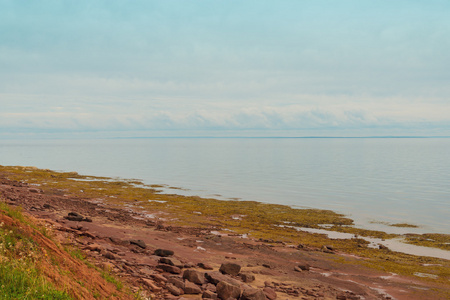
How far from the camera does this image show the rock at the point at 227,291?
11172 millimetres

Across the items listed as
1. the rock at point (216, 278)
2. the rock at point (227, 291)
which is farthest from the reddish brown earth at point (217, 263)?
the rock at point (227, 291)

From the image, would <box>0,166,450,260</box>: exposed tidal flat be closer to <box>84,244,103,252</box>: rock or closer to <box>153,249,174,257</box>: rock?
<box>153,249,174,257</box>: rock

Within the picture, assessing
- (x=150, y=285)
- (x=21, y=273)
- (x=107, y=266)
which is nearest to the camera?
(x=21, y=273)

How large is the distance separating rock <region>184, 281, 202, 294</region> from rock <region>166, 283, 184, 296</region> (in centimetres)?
16

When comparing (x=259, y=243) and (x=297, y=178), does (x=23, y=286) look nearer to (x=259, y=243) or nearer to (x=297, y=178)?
(x=259, y=243)

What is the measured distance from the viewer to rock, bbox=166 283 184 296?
1093cm

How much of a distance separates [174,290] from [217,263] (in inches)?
232

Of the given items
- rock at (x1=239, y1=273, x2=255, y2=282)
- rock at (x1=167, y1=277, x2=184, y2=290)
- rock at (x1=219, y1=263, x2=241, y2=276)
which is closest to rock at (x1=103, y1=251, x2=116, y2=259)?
rock at (x1=167, y1=277, x2=184, y2=290)

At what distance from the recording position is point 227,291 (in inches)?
442

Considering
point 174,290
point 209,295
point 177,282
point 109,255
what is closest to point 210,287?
point 209,295

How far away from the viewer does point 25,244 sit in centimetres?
866

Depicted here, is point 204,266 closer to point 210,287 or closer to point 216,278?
point 216,278

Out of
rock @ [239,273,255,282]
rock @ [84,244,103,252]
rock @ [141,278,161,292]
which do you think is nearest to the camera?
rock @ [141,278,161,292]

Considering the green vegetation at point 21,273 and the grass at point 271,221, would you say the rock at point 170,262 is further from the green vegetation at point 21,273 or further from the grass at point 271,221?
the grass at point 271,221
